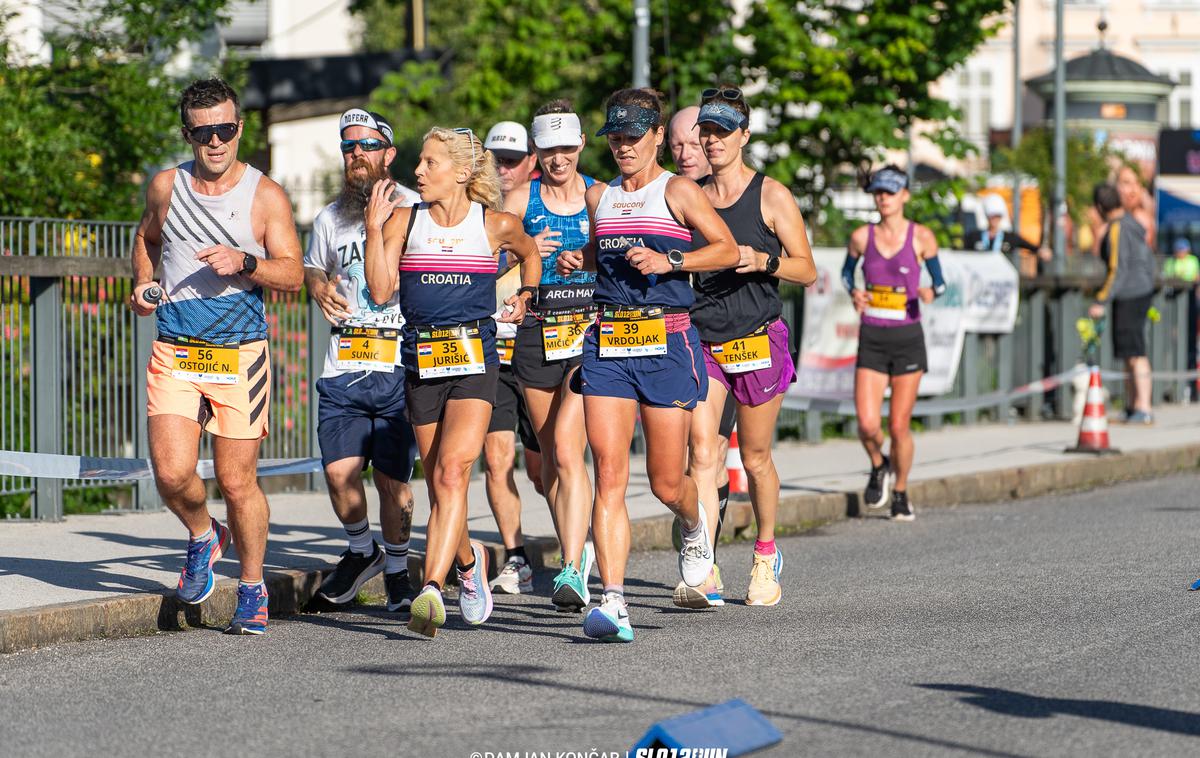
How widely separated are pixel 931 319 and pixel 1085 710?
11.5 m

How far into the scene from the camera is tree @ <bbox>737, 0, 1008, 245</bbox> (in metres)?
18.2

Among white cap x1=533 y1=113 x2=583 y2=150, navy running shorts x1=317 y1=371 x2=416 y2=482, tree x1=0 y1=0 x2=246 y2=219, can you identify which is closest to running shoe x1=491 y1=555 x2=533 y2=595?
navy running shorts x1=317 y1=371 x2=416 y2=482

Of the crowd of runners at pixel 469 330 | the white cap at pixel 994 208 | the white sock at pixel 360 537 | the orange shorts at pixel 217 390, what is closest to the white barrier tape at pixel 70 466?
the white sock at pixel 360 537

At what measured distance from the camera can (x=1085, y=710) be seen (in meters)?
6.10

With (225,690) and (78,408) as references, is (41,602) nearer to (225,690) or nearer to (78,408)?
(225,690)

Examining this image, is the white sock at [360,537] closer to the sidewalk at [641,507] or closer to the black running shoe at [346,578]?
the black running shoe at [346,578]

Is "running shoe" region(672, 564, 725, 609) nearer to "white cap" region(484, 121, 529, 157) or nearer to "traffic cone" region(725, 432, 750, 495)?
"white cap" region(484, 121, 529, 157)

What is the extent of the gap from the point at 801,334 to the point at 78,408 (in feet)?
22.9

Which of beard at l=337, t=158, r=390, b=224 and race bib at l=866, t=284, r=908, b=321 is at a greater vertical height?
beard at l=337, t=158, r=390, b=224

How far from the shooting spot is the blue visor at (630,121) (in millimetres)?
7758

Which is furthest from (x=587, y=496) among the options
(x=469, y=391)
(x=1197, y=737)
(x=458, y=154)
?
(x=1197, y=737)

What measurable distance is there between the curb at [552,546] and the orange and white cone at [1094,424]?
20 centimetres

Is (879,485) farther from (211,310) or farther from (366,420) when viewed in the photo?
(211,310)

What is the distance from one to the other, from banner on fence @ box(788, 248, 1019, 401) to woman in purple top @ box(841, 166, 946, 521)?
269 cm
